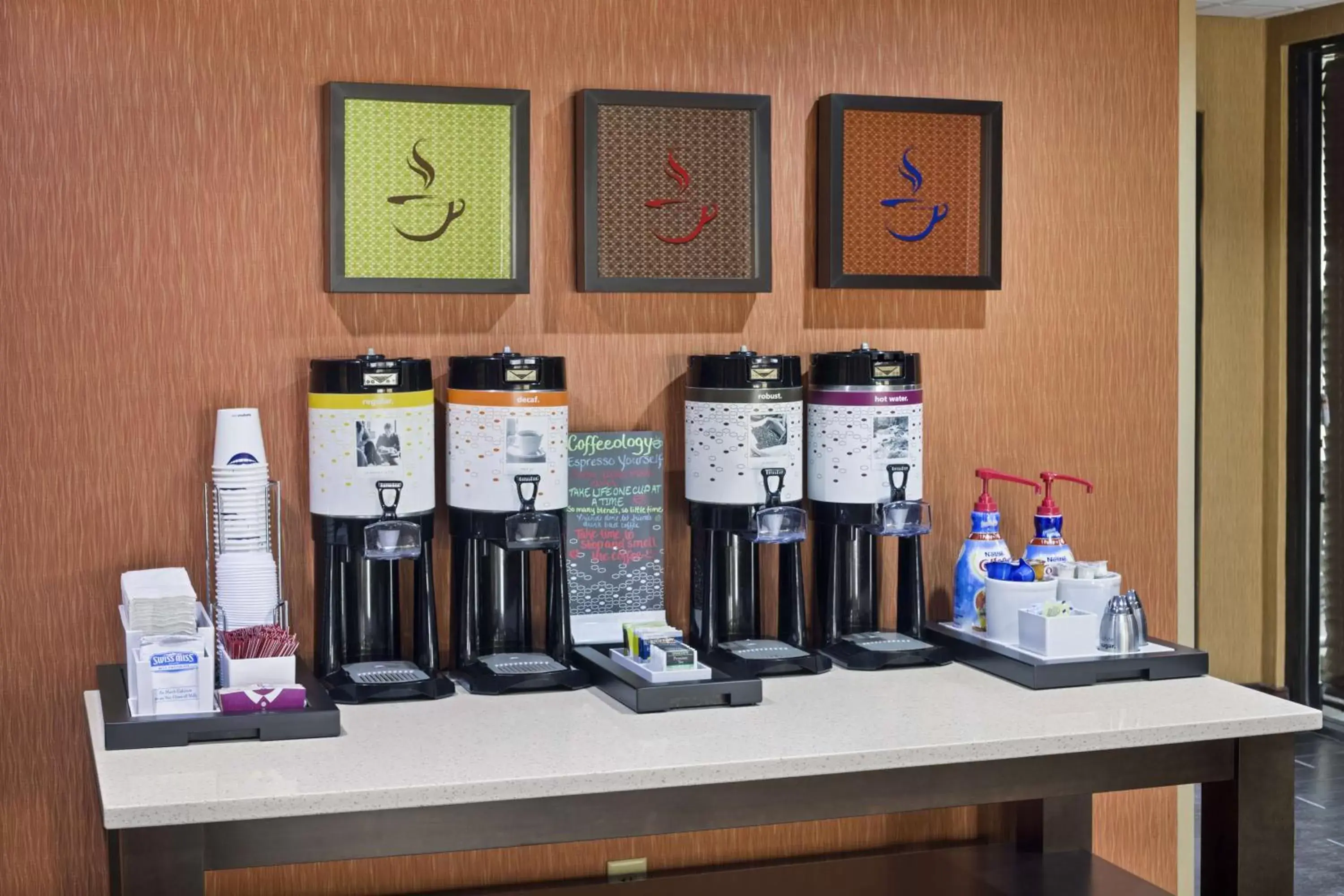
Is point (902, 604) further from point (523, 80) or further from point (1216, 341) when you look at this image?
point (1216, 341)

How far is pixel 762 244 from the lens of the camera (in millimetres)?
2629

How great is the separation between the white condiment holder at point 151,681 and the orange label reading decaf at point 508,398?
1.78 feet

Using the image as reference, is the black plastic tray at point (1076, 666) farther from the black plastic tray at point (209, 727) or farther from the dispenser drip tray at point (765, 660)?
the black plastic tray at point (209, 727)

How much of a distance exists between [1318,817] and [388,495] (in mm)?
3147

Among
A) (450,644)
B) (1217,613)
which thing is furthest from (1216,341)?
(450,644)

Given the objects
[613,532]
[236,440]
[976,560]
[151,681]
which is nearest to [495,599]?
[613,532]

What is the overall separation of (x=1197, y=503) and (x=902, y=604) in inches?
116

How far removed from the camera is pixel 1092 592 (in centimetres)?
249

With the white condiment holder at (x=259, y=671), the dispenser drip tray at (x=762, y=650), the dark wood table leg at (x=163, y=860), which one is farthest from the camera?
the dispenser drip tray at (x=762, y=650)

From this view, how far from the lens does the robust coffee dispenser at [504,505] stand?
2.34 meters

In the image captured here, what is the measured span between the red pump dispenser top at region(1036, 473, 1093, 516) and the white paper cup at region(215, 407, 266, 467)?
1342 mm

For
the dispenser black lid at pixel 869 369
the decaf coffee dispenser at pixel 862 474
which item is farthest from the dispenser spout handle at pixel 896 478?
the dispenser black lid at pixel 869 369

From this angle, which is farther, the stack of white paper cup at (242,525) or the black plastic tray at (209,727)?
the stack of white paper cup at (242,525)

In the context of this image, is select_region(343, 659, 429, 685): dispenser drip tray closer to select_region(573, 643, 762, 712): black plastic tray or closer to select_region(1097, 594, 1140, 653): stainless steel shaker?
select_region(573, 643, 762, 712): black plastic tray
